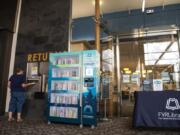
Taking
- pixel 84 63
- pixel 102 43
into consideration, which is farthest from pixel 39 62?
pixel 102 43

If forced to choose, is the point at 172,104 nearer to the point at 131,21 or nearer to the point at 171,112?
the point at 171,112

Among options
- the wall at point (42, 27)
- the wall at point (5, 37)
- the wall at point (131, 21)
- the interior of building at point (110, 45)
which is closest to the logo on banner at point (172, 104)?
the interior of building at point (110, 45)

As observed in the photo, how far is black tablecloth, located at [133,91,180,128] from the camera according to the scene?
4.13 m

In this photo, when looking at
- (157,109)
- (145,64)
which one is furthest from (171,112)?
(145,64)

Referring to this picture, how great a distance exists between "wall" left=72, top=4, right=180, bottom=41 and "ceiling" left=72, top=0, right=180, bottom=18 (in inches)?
6.8

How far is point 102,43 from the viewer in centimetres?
738

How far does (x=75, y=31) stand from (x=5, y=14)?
109 inches

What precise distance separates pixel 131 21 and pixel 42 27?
3.37m

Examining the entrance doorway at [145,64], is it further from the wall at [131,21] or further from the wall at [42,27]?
the wall at [42,27]

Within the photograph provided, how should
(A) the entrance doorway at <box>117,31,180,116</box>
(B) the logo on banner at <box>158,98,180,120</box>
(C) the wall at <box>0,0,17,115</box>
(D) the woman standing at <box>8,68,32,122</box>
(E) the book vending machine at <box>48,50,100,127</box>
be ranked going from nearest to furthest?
(B) the logo on banner at <box>158,98,180,120</box> < (E) the book vending machine at <box>48,50,100,127</box> < (D) the woman standing at <box>8,68,32,122</box> < (C) the wall at <box>0,0,17,115</box> < (A) the entrance doorway at <box>117,31,180,116</box>

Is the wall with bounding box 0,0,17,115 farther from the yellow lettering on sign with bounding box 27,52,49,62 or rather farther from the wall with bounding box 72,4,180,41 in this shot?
the wall with bounding box 72,4,180,41

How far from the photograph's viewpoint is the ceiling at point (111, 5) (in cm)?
733

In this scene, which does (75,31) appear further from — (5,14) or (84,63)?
(84,63)

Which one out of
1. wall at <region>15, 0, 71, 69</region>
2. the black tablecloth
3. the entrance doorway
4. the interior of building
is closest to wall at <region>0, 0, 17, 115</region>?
the interior of building
